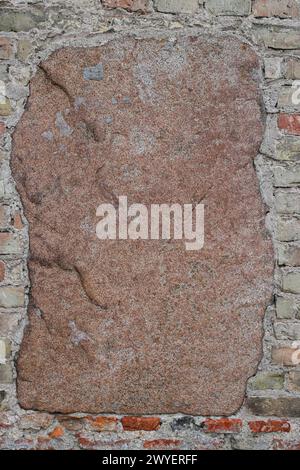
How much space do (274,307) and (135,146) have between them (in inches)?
27.1

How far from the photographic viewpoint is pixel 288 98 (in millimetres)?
1895

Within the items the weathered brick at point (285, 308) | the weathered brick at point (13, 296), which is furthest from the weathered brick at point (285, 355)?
the weathered brick at point (13, 296)

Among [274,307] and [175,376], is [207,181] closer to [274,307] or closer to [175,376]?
[274,307]

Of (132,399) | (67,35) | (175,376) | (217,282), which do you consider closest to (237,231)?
(217,282)

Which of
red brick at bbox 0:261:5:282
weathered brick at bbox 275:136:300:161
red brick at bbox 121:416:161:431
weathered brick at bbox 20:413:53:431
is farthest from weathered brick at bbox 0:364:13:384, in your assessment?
weathered brick at bbox 275:136:300:161

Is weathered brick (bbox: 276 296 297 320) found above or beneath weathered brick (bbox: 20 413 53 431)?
above

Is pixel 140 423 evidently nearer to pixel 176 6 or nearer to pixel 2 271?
pixel 2 271

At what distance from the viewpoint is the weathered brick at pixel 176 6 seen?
6.19 feet

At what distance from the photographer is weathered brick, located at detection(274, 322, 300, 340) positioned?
1921mm

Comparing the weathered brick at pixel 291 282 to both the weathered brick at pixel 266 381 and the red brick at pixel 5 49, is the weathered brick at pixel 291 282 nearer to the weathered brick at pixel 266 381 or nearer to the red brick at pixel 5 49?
the weathered brick at pixel 266 381

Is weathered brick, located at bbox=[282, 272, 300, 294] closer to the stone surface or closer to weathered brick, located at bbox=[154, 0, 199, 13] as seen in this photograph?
the stone surface

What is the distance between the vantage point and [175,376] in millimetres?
1917

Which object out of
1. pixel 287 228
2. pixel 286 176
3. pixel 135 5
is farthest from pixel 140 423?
pixel 135 5

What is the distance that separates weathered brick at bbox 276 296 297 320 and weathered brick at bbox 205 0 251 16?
93 cm
